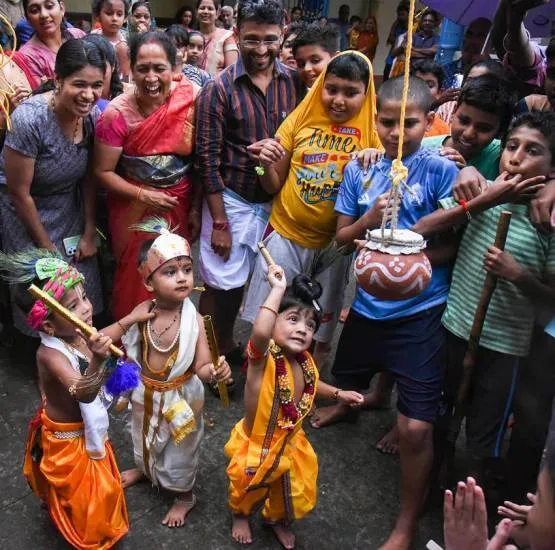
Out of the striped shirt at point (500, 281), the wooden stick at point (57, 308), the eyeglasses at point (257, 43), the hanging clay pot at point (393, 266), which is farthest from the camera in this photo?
the eyeglasses at point (257, 43)

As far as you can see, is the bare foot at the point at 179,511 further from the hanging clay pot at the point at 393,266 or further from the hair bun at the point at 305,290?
the hanging clay pot at the point at 393,266

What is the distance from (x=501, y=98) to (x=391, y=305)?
3.11 ft

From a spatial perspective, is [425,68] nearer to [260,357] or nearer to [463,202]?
[463,202]

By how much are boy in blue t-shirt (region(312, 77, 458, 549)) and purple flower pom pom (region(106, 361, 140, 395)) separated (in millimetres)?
1018

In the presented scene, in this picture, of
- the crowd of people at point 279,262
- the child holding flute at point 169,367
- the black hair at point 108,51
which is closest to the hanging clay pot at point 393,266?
the crowd of people at point 279,262

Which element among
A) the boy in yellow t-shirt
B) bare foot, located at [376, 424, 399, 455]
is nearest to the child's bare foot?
bare foot, located at [376, 424, 399, 455]

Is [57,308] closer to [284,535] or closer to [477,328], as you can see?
[284,535]

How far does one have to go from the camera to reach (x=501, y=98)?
89.1 inches

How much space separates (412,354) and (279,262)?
0.90m

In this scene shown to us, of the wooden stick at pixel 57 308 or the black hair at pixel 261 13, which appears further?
the black hair at pixel 261 13

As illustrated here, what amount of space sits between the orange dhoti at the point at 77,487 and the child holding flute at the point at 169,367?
0.82 feet

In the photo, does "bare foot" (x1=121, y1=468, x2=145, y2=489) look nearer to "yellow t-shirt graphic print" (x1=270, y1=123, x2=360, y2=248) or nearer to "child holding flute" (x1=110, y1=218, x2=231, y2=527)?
"child holding flute" (x1=110, y1=218, x2=231, y2=527)

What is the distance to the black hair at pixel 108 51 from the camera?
Result: 280 cm

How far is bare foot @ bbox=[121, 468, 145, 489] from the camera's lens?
258cm
